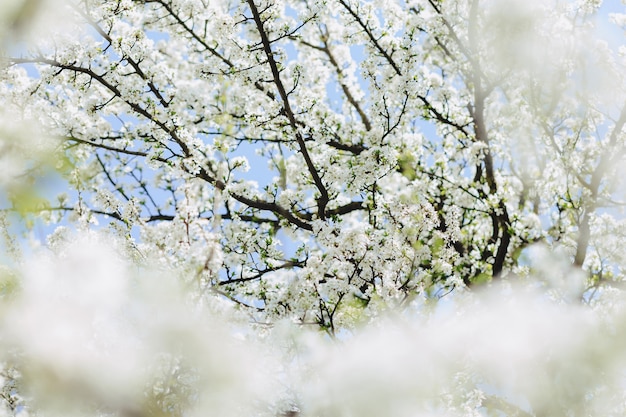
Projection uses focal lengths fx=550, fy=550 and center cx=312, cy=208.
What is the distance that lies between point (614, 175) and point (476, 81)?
238cm

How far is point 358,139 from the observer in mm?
8188

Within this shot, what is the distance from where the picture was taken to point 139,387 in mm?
1832

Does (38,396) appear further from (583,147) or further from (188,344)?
(583,147)

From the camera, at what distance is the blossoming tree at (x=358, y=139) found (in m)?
5.25

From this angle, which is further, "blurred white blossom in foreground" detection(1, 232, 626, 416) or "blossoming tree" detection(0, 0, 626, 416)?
"blossoming tree" detection(0, 0, 626, 416)

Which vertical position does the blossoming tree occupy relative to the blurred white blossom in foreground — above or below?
above

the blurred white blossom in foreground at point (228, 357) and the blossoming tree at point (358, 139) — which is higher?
the blossoming tree at point (358, 139)

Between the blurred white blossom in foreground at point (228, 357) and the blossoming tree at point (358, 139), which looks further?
the blossoming tree at point (358, 139)

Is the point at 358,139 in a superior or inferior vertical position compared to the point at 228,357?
superior

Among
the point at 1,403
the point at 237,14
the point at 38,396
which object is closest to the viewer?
the point at 38,396

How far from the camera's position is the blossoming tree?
5.25m

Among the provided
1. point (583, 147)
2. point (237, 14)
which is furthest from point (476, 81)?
point (237, 14)

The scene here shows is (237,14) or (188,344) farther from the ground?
(237,14)

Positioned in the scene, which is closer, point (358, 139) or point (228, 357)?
point (228, 357)
